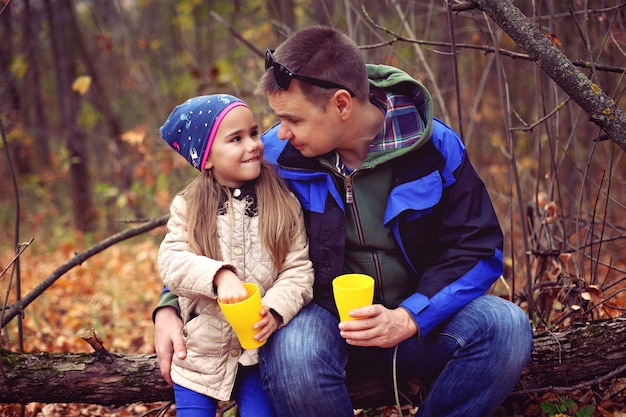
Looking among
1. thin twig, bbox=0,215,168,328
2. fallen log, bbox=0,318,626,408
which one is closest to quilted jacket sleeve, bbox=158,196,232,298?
fallen log, bbox=0,318,626,408

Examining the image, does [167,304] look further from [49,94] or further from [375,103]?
[49,94]

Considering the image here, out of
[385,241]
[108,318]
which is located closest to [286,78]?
[385,241]

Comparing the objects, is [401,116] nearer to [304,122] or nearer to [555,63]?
[304,122]

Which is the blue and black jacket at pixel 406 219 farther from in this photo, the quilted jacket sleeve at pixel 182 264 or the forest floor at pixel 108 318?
the forest floor at pixel 108 318

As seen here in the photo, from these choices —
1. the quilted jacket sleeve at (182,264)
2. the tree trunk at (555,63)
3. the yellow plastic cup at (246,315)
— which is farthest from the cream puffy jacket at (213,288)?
the tree trunk at (555,63)

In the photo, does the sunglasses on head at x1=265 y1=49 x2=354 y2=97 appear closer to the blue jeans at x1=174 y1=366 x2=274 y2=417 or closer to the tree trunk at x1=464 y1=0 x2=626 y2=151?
the tree trunk at x1=464 y1=0 x2=626 y2=151

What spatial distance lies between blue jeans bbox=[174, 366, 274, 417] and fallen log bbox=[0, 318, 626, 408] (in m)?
0.26

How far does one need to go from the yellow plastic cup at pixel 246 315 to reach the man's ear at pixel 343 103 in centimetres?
70

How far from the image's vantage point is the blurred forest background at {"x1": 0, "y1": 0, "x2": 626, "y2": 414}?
2.60m

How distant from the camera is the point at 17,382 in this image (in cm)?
222

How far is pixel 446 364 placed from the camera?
1.99m

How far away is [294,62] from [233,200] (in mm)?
550

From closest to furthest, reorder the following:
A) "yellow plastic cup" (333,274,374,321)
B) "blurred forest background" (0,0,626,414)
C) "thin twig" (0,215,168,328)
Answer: "yellow plastic cup" (333,274,374,321)
"thin twig" (0,215,168,328)
"blurred forest background" (0,0,626,414)

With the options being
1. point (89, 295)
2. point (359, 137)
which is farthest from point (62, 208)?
point (359, 137)
